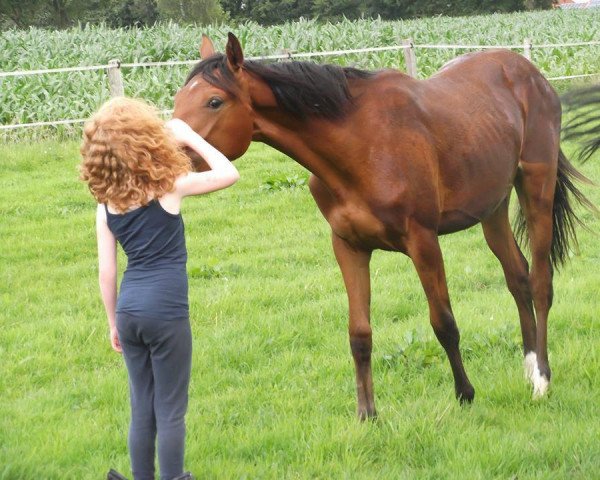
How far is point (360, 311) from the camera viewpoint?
4.96m

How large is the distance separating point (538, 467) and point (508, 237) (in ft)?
6.70

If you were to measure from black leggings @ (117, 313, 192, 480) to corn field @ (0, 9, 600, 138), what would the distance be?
10272mm

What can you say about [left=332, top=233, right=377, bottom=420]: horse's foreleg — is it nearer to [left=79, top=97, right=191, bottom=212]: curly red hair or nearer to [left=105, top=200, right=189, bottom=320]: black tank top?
[left=105, top=200, right=189, bottom=320]: black tank top

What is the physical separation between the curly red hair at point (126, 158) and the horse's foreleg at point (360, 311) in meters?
1.52

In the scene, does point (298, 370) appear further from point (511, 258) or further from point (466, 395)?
point (511, 258)

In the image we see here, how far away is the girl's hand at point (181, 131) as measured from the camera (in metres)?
3.87

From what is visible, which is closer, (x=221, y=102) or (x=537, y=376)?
(x=221, y=102)

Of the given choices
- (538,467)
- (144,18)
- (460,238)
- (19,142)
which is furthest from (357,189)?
(144,18)

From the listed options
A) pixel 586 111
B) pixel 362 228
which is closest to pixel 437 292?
pixel 362 228

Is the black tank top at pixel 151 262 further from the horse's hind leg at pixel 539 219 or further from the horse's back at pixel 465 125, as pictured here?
the horse's hind leg at pixel 539 219

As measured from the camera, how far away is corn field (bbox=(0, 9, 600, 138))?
16.3 metres

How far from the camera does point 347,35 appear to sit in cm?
2495

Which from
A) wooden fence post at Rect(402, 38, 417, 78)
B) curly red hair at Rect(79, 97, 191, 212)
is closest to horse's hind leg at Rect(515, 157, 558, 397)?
curly red hair at Rect(79, 97, 191, 212)

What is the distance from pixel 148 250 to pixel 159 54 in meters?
18.6
